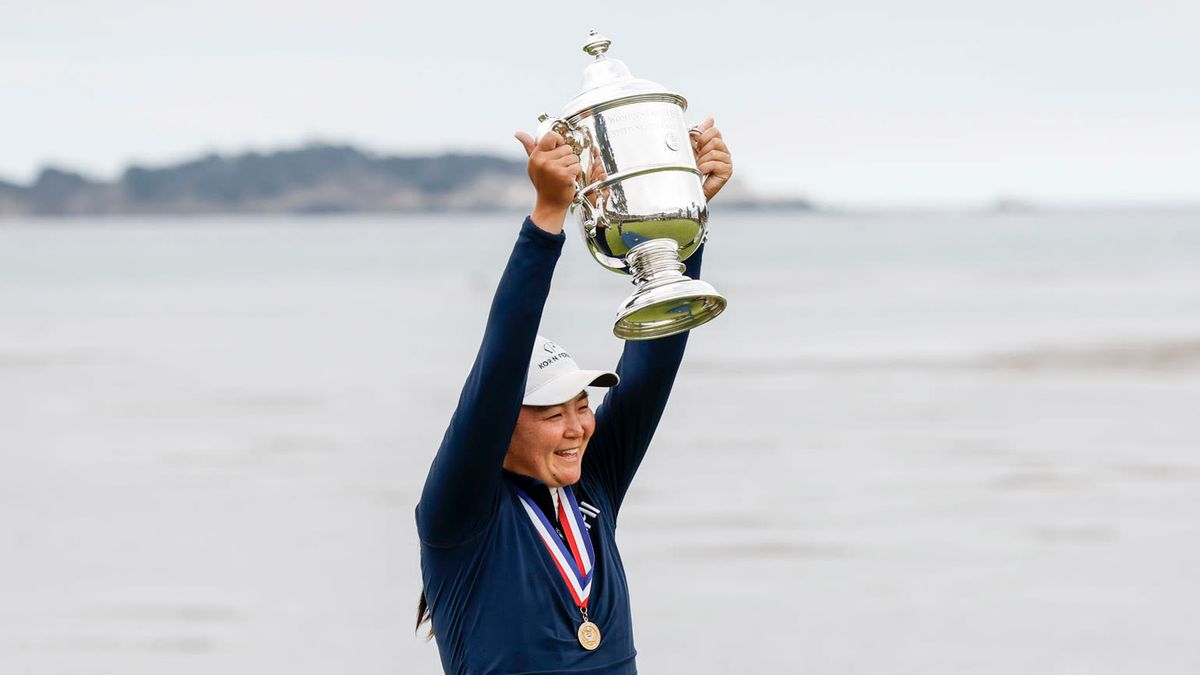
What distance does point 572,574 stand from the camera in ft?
12.0

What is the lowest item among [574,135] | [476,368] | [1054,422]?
[1054,422]

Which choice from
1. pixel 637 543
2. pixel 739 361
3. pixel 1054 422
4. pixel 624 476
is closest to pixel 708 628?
pixel 637 543

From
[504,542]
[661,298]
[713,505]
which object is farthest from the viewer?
[713,505]

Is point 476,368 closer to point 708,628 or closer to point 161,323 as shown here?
point 708,628

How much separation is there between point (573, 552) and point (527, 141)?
867 mm

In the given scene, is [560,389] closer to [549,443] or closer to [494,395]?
[549,443]

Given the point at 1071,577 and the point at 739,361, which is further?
the point at 739,361

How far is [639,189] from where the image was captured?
353 centimetres

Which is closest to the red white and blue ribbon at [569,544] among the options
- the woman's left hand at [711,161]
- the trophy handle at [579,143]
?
the trophy handle at [579,143]

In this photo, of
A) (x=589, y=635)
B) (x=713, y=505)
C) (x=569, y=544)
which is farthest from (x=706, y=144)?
(x=713, y=505)

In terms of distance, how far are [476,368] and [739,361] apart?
19.0m

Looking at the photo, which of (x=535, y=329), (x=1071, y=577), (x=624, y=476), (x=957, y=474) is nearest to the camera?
(x=535, y=329)

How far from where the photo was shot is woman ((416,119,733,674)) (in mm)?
3424

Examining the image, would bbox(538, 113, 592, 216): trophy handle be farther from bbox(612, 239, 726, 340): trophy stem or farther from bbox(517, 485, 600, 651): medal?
bbox(517, 485, 600, 651): medal
